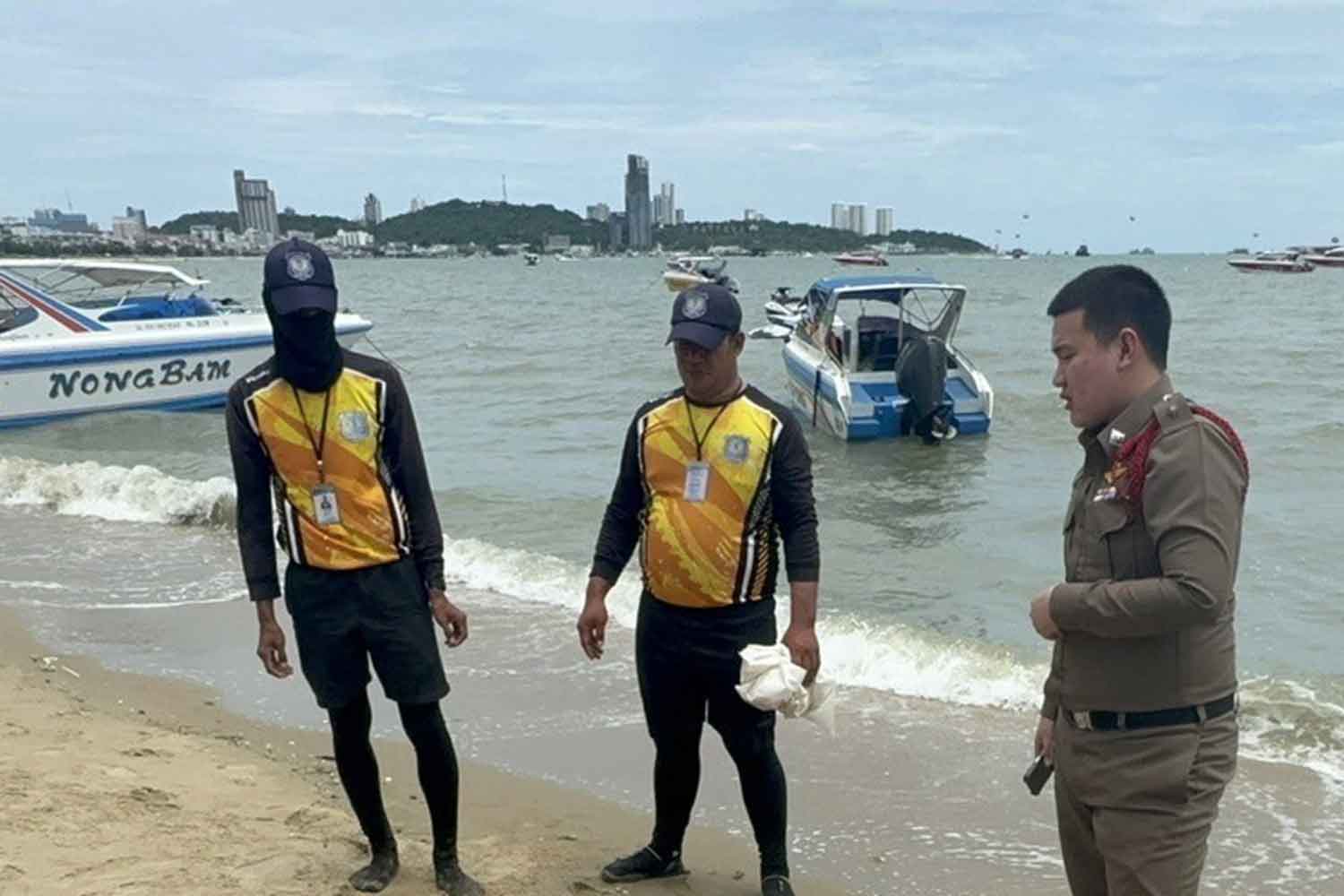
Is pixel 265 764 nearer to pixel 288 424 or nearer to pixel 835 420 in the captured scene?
pixel 288 424

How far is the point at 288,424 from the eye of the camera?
3.34 m

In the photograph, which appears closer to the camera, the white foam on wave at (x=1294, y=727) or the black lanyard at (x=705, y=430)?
the black lanyard at (x=705, y=430)

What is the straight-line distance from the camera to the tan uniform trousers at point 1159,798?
7.80 feet

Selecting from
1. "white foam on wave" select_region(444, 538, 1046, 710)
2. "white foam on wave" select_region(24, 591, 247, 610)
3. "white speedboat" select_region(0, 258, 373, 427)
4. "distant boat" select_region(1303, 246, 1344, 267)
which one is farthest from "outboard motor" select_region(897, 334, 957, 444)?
"distant boat" select_region(1303, 246, 1344, 267)

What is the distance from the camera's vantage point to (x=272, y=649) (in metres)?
3.60

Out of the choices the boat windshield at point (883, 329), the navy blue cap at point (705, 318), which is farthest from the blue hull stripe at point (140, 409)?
the navy blue cap at point (705, 318)

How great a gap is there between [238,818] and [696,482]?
2153mm

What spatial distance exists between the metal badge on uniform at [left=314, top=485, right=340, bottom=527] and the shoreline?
117 centimetres

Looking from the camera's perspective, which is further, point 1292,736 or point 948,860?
point 1292,736

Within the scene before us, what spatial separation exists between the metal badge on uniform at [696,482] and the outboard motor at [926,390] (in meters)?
12.3

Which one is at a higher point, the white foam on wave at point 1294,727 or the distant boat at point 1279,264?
the distant boat at point 1279,264

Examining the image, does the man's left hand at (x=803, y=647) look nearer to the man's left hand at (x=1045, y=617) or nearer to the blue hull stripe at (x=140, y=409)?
the man's left hand at (x=1045, y=617)

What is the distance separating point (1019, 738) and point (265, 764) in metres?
3.48

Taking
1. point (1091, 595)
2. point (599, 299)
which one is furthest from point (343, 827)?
point (599, 299)
